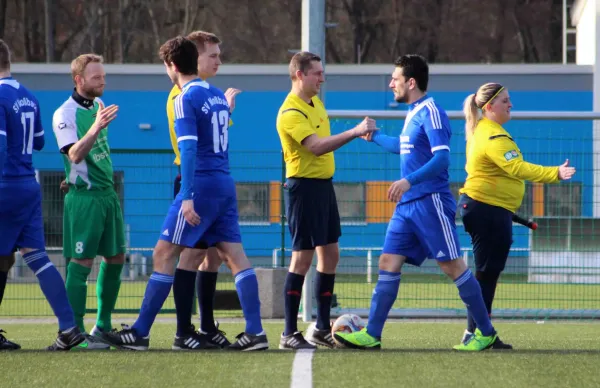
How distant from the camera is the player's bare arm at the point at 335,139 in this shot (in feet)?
24.8

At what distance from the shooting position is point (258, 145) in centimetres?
2347

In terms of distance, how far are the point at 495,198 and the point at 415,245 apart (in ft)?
2.91

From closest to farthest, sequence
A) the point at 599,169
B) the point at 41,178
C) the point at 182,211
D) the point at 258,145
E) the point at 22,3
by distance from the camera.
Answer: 1. the point at 182,211
2. the point at 599,169
3. the point at 41,178
4. the point at 258,145
5. the point at 22,3

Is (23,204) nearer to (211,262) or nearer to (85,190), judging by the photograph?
(85,190)

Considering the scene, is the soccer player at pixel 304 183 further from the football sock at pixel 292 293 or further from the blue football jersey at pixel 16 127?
the blue football jersey at pixel 16 127

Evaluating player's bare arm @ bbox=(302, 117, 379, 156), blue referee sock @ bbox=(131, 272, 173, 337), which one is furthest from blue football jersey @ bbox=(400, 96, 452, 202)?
blue referee sock @ bbox=(131, 272, 173, 337)

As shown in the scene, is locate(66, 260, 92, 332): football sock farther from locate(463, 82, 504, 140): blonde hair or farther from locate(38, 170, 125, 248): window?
locate(38, 170, 125, 248): window

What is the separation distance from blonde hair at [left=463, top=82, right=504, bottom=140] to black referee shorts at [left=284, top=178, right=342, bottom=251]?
1.19m

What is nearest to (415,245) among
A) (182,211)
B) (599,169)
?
(182,211)

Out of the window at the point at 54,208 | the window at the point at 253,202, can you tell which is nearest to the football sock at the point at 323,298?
the window at the point at 253,202

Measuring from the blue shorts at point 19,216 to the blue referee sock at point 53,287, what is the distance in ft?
0.28

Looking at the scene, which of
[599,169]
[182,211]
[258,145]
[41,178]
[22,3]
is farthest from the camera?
[22,3]

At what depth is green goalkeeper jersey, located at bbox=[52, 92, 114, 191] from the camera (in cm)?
821

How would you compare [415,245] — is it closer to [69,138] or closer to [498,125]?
[498,125]
